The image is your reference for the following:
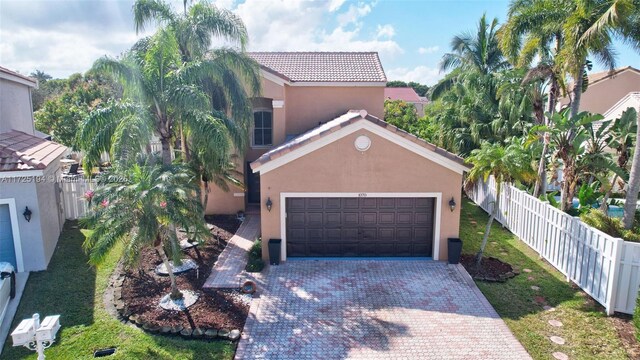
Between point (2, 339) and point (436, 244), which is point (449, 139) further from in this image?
point (2, 339)

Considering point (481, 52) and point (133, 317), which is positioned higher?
point (481, 52)

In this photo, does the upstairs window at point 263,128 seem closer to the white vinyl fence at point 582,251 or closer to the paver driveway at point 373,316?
the paver driveway at point 373,316

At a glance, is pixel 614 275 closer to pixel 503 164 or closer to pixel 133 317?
pixel 503 164

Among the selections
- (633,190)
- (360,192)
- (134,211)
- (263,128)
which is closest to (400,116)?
(263,128)

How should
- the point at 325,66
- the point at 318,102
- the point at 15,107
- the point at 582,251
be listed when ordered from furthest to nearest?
the point at 325,66 → the point at 318,102 → the point at 15,107 → the point at 582,251

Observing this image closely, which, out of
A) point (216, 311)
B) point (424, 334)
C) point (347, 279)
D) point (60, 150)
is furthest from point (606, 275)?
point (60, 150)

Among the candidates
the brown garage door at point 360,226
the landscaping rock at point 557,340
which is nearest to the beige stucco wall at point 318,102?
the brown garage door at point 360,226
